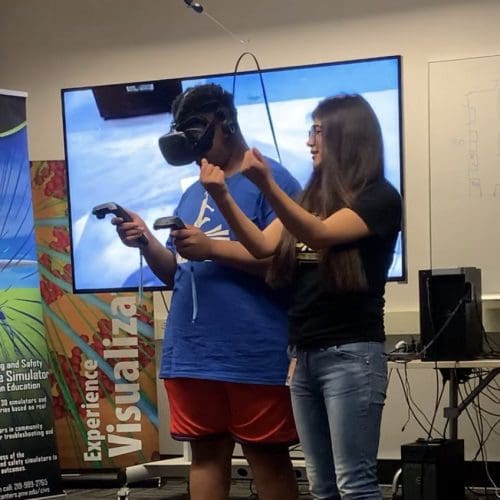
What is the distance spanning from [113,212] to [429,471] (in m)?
1.48

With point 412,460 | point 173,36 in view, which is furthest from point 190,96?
point 173,36

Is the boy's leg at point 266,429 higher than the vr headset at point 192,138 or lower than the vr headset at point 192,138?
lower

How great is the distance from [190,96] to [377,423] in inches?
38.4

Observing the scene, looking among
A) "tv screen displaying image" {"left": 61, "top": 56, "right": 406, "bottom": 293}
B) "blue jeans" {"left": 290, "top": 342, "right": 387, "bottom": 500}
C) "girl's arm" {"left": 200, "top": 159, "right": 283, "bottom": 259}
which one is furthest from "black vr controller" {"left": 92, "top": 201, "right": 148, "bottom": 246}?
"tv screen displaying image" {"left": 61, "top": 56, "right": 406, "bottom": 293}

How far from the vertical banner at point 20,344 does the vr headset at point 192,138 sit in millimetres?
1615

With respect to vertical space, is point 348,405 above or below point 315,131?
below

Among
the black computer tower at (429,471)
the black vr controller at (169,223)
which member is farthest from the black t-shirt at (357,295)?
the black computer tower at (429,471)

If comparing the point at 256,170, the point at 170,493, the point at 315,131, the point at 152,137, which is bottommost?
the point at 170,493

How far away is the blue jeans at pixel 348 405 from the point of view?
174 centimetres

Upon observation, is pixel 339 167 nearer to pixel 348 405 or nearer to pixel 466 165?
pixel 348 405

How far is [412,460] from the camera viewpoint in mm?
2861

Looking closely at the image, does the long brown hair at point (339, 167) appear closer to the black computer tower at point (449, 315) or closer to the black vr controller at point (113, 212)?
the black vr controller at point (113, 212)

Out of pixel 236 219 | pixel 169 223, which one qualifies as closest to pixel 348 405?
pixel 236 219

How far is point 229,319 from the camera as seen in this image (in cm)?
202
